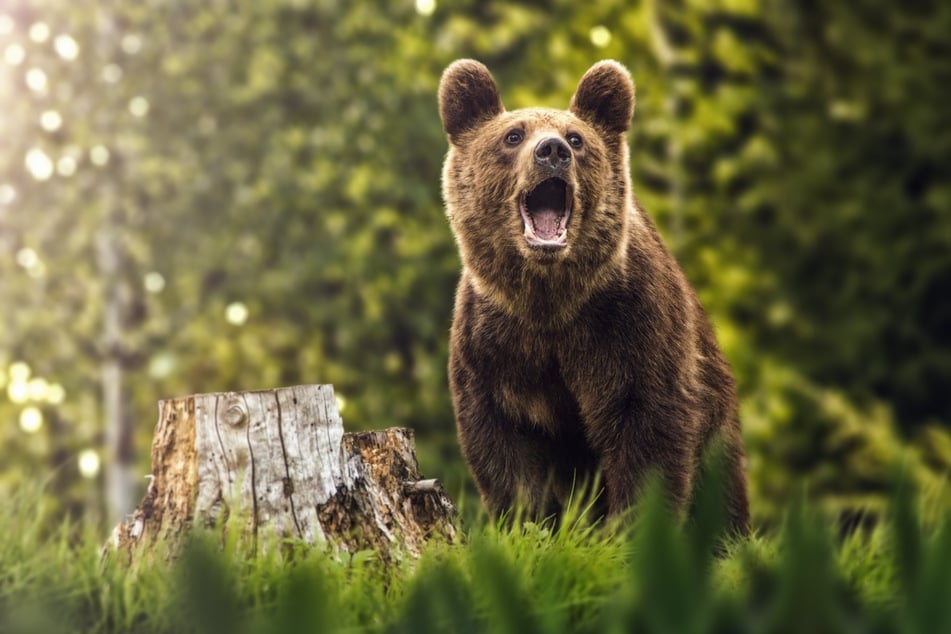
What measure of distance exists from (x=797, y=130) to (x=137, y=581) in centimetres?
471

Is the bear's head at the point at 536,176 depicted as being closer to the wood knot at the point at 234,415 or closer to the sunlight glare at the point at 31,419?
the wood knot at the point at 234,415

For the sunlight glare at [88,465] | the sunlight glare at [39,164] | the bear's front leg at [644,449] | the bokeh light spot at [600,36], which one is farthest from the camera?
the sunlight glare at [39,164]

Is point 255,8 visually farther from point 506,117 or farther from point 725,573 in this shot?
point 725,573

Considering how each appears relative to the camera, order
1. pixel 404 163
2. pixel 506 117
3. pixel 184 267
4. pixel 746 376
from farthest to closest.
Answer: pixel 184 267 < pixel 404 163 < pixel 746 376 < pixel 506 117

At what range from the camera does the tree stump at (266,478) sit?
266 cm

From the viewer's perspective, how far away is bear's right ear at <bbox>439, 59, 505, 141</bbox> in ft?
9.62

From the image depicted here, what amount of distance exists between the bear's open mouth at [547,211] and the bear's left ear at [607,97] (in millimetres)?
243

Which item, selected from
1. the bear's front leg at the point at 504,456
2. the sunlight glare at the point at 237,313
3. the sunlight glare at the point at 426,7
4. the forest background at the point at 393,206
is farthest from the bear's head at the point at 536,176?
the sunlight glare at the point at 237,313

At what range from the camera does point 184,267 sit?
685 centimetres

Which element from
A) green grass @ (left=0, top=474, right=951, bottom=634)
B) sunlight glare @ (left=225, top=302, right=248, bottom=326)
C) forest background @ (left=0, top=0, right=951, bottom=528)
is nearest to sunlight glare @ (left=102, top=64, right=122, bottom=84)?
forest background @ (left=0, top=0, right=951, bottom=528)

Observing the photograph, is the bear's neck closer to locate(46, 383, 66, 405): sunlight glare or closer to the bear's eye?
the bear's eye

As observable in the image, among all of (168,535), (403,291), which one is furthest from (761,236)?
(168,535)

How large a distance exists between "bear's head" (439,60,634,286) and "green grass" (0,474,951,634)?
622mm

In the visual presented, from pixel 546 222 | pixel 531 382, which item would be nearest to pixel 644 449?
pixel 531 382
